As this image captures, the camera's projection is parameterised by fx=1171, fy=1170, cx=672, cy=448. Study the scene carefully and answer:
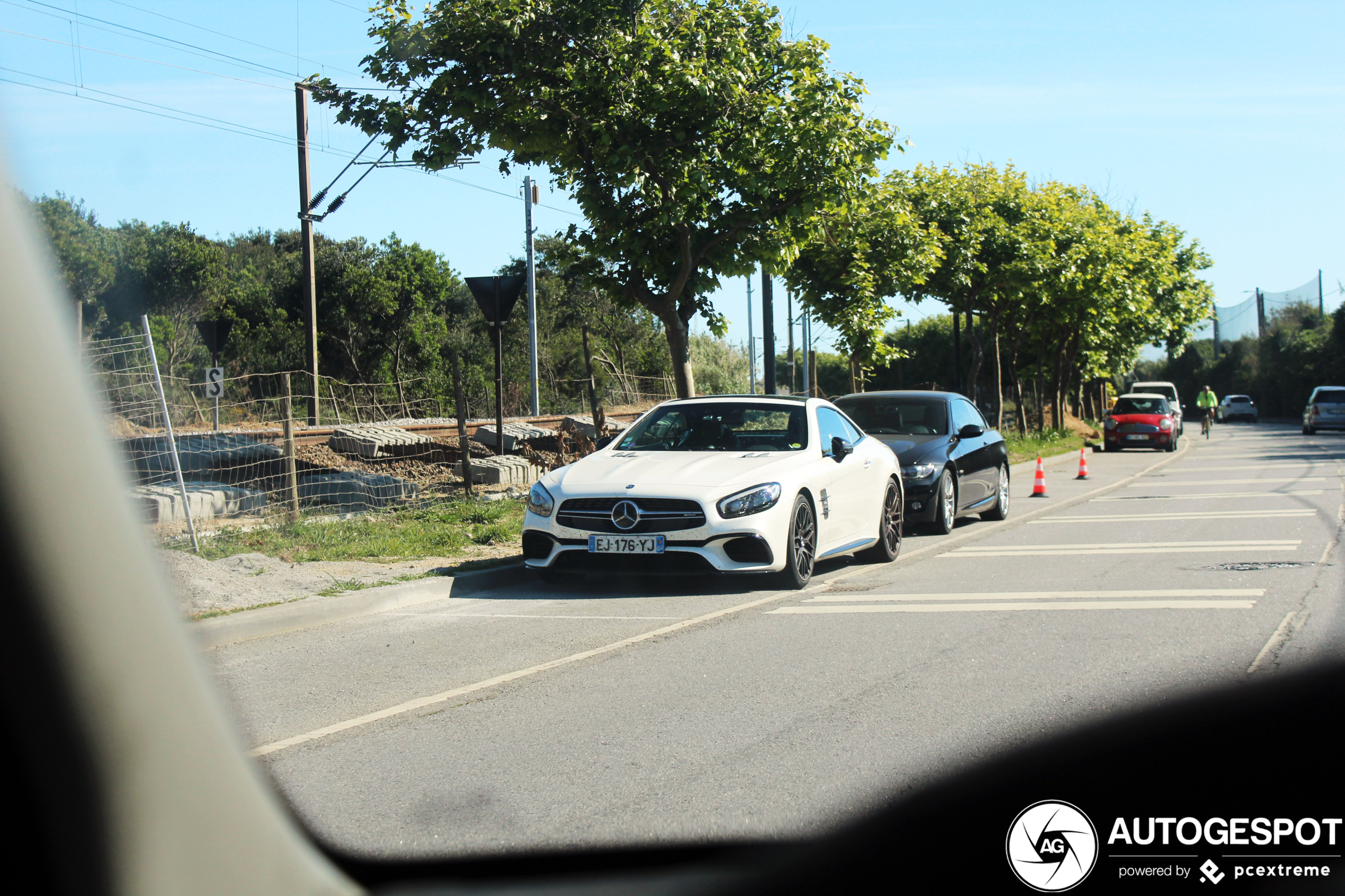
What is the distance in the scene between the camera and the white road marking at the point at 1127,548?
10.8m

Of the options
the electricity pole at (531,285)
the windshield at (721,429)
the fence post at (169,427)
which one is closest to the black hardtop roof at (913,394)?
the windshield at (721,429)

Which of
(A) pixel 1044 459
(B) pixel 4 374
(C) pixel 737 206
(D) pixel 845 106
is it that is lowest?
(A) pixel 1044 459

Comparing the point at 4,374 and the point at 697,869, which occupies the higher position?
the point at 4,374

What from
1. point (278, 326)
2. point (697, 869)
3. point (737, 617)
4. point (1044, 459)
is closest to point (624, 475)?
point (737, 617)

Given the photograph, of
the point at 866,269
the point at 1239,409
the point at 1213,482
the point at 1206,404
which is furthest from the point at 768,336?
the point at 1239,409

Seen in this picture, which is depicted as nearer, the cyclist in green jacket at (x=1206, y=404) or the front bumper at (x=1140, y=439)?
the front bumper at (x=1140, y=439)

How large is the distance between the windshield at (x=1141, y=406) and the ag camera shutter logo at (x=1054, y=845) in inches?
1360

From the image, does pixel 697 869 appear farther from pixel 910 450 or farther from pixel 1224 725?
pixel 910 450

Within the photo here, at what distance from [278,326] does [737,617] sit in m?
50.4

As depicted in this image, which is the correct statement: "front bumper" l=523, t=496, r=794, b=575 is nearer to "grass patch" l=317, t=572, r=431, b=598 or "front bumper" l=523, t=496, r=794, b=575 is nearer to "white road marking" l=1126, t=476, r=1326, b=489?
"grass patch" l=317, t=572, r=431, b=598

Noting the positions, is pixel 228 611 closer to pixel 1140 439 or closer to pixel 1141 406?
pixel 1140 439

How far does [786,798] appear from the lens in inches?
158

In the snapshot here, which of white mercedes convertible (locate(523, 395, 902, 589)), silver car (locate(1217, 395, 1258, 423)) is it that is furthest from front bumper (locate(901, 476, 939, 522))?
silver car (locate(1217, 395, 1258, 423))

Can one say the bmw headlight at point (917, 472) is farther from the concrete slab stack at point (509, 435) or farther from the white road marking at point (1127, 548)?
the concrete slab stack at point (509, 435)
